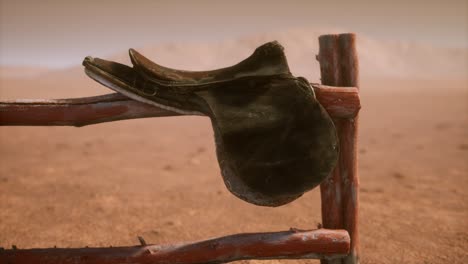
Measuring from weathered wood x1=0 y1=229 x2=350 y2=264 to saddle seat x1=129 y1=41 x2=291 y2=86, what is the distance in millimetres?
879

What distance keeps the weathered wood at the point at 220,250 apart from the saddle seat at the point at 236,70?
0.88 m

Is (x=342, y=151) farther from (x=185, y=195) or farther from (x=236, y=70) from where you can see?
(x=185, y=195)

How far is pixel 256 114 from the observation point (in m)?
1.50

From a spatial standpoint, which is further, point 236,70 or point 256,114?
point 236,70

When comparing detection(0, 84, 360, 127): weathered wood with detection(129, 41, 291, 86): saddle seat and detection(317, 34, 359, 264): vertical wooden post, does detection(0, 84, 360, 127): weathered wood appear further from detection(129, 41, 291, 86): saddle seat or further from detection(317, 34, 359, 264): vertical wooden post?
detection(317, 34, 359, 264): vertical wooden post

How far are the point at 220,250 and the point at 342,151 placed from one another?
91cm

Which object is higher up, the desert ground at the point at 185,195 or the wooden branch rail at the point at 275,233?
the wooden branch rail at the point at 275,233

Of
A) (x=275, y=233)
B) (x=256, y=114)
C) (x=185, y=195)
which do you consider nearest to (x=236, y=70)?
(x=256, y=114)

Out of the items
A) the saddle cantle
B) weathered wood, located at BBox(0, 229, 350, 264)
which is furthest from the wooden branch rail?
the saddle cantle

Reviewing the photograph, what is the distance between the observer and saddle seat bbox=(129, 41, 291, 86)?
5.22 feet

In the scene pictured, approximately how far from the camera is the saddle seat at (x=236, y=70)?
1592 millimetres

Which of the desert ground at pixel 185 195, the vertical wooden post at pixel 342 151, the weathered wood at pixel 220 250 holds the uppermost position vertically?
the vertical wooden post at pixel 342 151

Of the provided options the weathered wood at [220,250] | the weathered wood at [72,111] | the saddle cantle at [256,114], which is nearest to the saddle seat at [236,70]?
the saddle cantle at [256,114]

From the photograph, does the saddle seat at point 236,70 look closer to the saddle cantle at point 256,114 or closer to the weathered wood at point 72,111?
the saddle cantle at point 256,114
